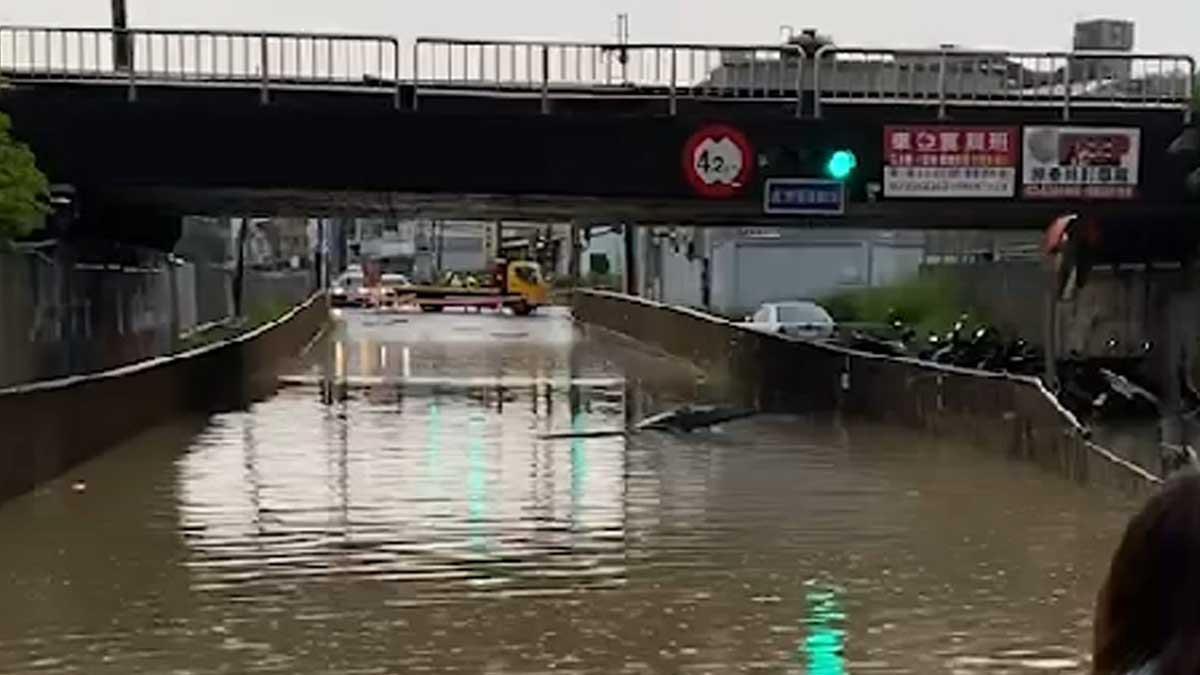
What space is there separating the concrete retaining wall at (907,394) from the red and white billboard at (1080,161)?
329 centimetres

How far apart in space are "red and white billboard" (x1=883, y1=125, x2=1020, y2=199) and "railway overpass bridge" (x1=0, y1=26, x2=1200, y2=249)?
0.09 feet

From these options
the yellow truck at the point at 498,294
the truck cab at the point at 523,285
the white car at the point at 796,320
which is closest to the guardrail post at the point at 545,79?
the white car at the point at 796,320

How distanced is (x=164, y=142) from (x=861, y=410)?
947 centimetres

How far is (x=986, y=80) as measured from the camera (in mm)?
27688

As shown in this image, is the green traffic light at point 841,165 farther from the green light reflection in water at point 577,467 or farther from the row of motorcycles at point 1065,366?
the green light reflection in water at point 577,467

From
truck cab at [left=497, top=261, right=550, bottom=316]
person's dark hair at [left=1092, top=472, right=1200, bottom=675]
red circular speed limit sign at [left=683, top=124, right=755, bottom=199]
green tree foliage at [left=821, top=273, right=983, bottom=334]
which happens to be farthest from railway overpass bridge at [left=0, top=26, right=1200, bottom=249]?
truck cab at [left=497, top=261, right=550, bottom=316]

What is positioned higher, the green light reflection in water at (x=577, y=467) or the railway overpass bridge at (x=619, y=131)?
the railway overpass bridge at (x=619, y=131)

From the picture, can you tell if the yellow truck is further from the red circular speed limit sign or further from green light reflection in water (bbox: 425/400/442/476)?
the red circular speed limit sign

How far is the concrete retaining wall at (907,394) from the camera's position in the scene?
16.4 meters

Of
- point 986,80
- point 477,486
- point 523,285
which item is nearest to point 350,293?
point 523,285

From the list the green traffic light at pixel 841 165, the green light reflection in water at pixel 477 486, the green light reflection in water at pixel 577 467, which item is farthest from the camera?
the green traffic light at pixel 841 165

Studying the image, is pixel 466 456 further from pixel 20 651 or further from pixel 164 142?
pixel 20 651

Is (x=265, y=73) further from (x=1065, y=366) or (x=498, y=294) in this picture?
(x=498, y=294)

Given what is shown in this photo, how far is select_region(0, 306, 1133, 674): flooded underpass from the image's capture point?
9.26 m
